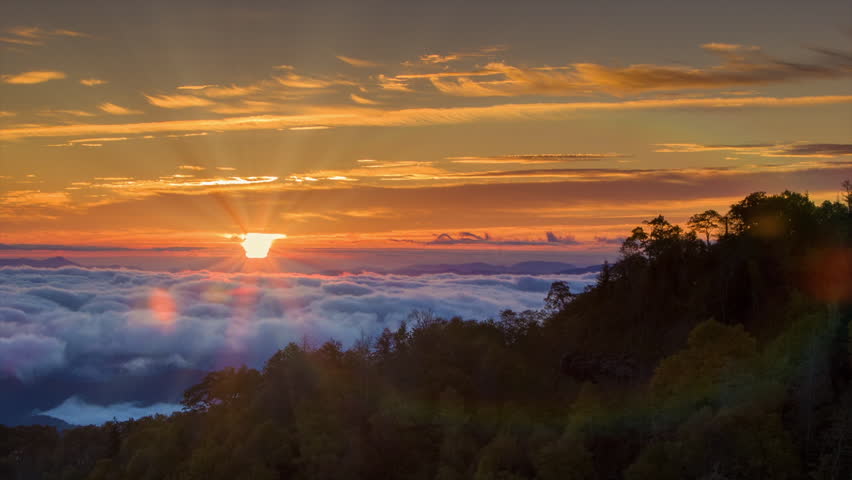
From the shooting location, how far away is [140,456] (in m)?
80.2

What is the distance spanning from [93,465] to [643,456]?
70.8 m

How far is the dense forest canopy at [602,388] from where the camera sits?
155ft

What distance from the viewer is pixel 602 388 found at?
216 ft

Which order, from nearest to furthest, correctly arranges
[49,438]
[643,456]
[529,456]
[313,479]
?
1. [643,456]
2. [529,456]
3. [313,479]
4. [49,438]

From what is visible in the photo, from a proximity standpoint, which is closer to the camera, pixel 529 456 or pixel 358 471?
pixel 529 456

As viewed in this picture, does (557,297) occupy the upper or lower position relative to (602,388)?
upper

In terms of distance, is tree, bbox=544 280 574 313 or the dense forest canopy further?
tree, bbox=544 280 574 313

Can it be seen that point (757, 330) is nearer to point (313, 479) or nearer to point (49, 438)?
point (313, 479)

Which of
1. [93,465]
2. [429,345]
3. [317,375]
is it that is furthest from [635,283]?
[93,465]

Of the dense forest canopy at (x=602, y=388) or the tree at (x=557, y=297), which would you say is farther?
the tree at (x=557, y=297)

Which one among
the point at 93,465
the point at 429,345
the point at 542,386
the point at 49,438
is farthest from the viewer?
the point at 49,438

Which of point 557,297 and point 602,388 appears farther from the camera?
point 557,297

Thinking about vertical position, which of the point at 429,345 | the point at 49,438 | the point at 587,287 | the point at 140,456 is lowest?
the point at 49,438

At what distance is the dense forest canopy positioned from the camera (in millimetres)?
47344
